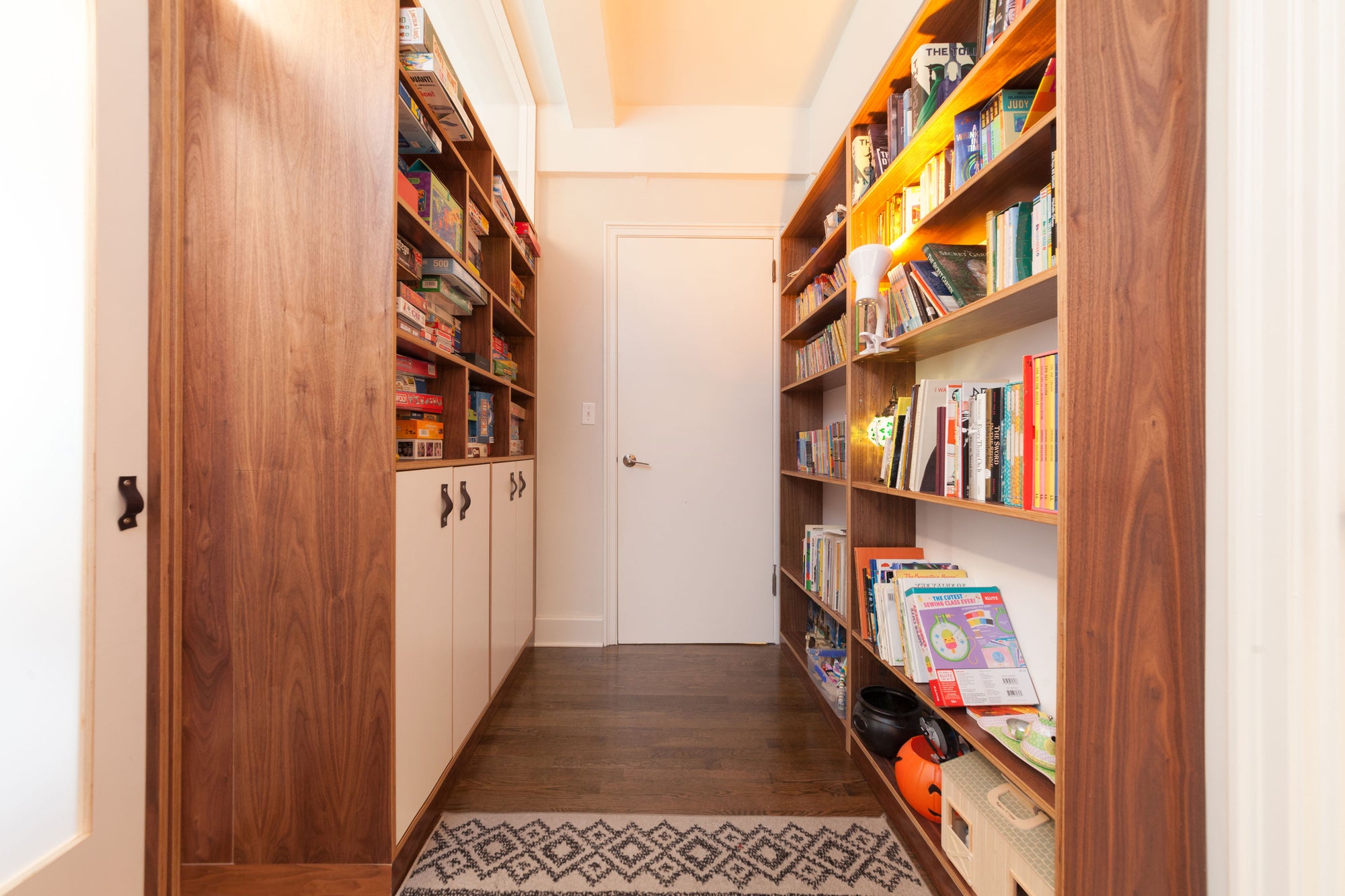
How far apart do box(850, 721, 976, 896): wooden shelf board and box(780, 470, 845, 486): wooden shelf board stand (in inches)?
31.8

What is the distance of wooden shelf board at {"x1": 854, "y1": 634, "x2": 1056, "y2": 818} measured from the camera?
3.17ft

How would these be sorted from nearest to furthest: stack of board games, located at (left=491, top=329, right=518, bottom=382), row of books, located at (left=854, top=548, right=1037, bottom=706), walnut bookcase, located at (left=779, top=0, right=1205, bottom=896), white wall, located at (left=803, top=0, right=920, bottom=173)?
walnut bookcase, located at (left=779, top=0, right=1205, bottom=896)
row of books, located at (left=854, top=548, right=1037, bottom=706)
white wall, located at (left=803, top=0, right=920, bottom=173)
stack of board games, located at (left=491, top=329, right=518, bottom=382)

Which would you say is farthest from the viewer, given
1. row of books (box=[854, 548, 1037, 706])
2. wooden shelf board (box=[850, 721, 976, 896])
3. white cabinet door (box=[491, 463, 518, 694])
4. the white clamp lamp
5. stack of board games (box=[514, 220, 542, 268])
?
stack of board games (box=[514, 220, 542, 268])

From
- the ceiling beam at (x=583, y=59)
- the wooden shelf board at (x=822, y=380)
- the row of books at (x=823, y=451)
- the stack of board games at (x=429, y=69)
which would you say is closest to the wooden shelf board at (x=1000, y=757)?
the row of books at (x=823, y=451)

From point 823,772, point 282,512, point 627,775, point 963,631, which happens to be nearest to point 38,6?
point 282,512

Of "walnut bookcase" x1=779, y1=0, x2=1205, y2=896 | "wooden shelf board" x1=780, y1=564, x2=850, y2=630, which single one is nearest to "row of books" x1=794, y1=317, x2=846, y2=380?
"wooden shelf board" x1=780, y1=564, x2=850, y2=630

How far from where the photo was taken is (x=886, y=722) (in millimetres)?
1550

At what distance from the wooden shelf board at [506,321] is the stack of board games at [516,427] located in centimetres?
34

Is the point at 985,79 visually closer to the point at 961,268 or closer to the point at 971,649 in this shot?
the point at 961,268

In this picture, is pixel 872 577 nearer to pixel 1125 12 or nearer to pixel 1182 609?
pixel 1182 609

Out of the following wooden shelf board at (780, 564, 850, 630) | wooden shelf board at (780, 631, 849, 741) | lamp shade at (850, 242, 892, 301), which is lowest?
wooden shelf board at (780, 631, 849, 741)

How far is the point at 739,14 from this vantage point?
218 centimetres

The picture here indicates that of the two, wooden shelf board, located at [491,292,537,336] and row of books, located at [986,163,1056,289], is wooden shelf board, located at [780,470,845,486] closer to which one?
row of books, located at [986,163,1056,289]

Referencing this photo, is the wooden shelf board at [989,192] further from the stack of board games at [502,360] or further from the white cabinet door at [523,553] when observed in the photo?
the white cabinet door at [523,553]
